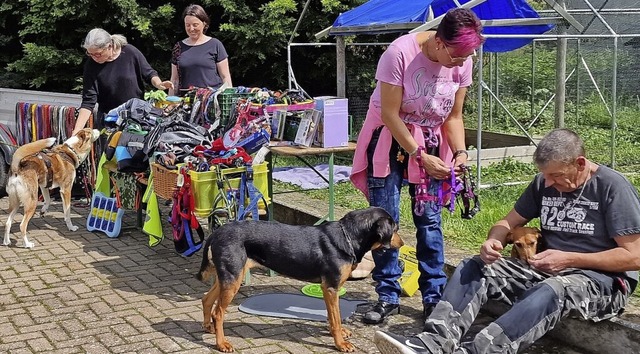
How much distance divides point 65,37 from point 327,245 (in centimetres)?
979

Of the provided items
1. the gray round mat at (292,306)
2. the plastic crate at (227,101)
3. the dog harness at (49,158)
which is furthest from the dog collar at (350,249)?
the dog harness at (49,158)

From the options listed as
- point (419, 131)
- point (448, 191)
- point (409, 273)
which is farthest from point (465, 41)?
point (409, 273)

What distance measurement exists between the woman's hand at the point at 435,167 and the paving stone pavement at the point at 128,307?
3.14ft

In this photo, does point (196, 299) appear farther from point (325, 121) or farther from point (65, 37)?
point (65, 37)

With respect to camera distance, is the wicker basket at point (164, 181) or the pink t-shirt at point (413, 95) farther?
the wicker basket at point (164, 181)

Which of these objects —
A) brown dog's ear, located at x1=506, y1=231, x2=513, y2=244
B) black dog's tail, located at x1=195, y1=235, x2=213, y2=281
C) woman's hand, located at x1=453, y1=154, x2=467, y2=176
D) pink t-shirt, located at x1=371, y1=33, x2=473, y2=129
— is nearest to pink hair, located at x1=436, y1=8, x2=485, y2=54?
pink t-shirt, located at x1=371, y1=33, x2=473, y2=129

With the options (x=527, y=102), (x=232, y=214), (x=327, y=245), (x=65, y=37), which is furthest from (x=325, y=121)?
(x=527, y=102)

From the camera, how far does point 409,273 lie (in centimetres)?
553

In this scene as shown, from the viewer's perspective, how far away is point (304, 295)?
5414 mm

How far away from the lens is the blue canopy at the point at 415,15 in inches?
391

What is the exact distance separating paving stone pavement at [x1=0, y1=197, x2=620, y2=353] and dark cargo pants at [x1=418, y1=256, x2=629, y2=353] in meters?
0.58

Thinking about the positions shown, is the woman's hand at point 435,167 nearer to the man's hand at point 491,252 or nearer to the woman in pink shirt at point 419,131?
the woman in pink shirt at point 419,131

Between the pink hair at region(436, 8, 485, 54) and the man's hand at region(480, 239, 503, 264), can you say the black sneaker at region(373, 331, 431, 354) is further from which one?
the pink hair at region(436, 8, 485, 54)

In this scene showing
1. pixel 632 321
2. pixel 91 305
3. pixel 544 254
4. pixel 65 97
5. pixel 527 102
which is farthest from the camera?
pixel 527 102
